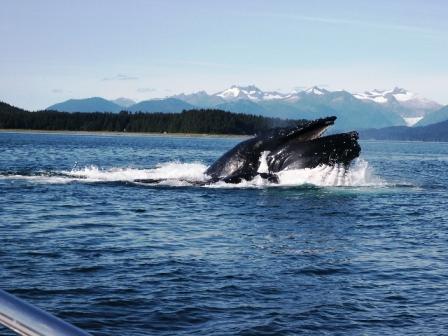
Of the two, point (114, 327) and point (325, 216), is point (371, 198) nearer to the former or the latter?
point (325, 216)

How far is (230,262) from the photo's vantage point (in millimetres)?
11648

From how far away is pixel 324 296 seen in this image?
31.1ft

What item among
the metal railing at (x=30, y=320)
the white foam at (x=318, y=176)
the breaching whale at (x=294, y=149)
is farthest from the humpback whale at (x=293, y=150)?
the metal railing at (x=30, y=320)

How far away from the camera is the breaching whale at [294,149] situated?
23.4 m

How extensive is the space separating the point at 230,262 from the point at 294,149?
12598 mm

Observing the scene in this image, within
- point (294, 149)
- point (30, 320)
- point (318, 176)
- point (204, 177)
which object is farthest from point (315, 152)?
point (30, 320)

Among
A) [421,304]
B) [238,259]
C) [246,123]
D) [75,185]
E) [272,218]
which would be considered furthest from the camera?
[246,123]

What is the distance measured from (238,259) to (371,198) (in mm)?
12415

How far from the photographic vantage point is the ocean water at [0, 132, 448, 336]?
8.34 meters

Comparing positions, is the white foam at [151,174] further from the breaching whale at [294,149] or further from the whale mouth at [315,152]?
the whale mouth at [315,152]

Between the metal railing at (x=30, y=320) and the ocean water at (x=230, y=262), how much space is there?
5.78 metres


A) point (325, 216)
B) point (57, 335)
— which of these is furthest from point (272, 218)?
point (57, 335)

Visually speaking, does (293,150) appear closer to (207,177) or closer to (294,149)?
(294,149)

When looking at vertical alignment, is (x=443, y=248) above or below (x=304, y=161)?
below
